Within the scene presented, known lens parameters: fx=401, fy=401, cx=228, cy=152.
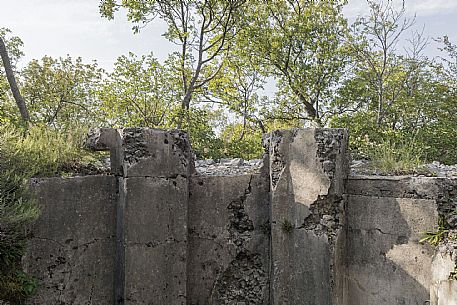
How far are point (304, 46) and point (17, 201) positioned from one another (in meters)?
9.64

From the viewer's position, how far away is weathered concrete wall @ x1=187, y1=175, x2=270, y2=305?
13.9ft

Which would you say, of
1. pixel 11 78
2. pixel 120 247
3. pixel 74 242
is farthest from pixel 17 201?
pixel 11 78

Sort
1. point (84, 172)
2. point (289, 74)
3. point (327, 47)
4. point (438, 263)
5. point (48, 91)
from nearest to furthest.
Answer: point (438, 263)
point (84, 172)
point (327, 47)
point (289, 74)
point (48, 91)

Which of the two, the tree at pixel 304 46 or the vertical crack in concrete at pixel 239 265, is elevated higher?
the tree at pixel 304 46

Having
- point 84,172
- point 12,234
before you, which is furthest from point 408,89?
point 12,234

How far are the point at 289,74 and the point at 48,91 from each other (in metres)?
7.82

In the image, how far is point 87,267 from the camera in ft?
12.7

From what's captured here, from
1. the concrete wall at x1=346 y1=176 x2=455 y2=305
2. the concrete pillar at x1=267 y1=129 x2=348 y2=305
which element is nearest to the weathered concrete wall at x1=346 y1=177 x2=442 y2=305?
the concrete wall at x1=346 y1=176 x2=455 y2=305

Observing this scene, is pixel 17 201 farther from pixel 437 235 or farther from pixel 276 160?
pixel 437 235

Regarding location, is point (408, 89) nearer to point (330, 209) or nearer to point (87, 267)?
point (330, 209)

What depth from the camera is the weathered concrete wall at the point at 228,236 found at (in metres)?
4.23

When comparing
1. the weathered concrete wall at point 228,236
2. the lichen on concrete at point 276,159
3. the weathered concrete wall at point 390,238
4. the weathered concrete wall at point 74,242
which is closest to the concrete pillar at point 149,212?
the weathered concrete wall at point 74,242

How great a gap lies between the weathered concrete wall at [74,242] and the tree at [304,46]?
837cm

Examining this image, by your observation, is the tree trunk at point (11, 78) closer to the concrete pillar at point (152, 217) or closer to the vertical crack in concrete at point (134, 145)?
the vertical crack in concrete at point (134, 145)
